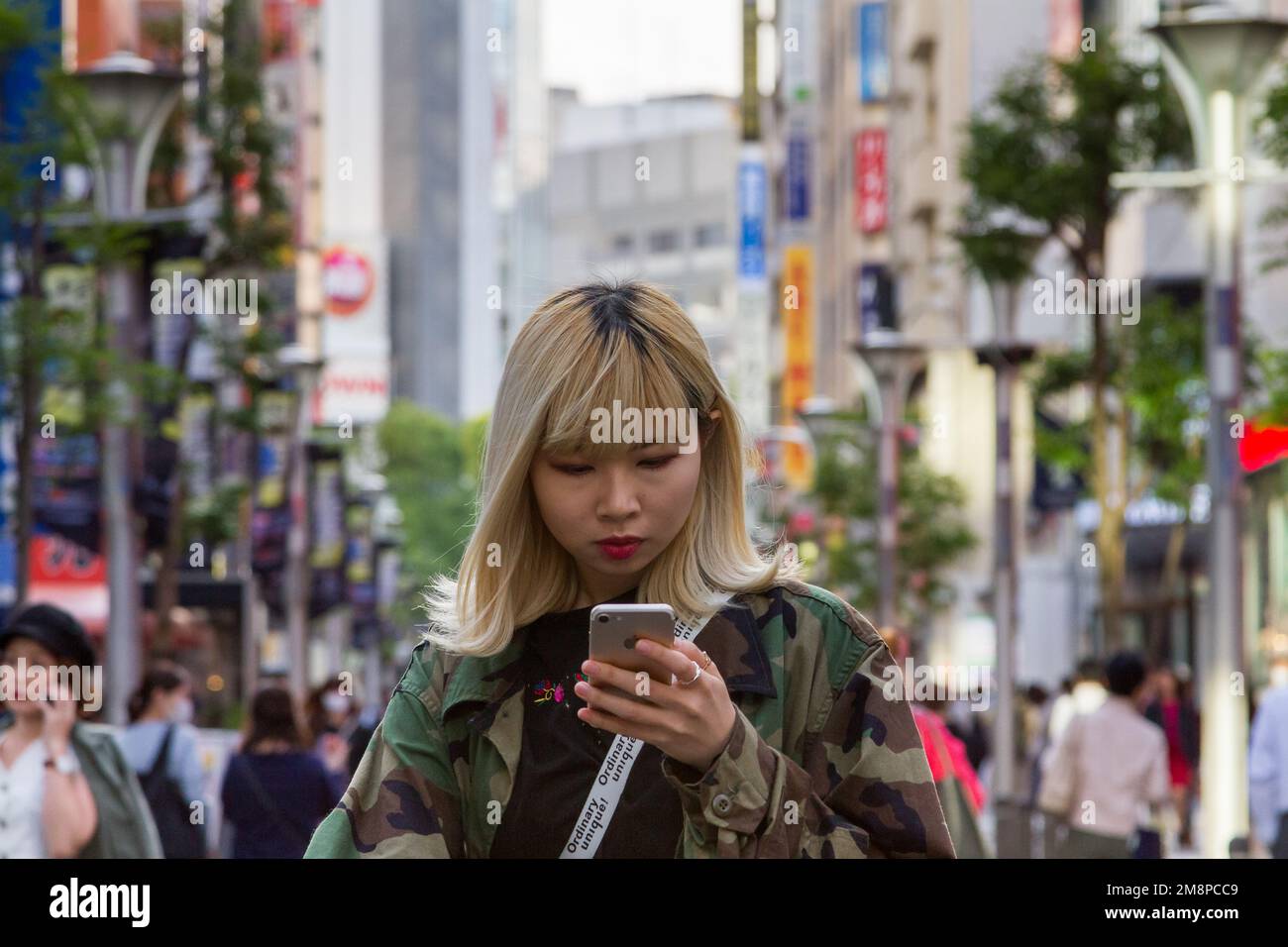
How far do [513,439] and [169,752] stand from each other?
6879 mm

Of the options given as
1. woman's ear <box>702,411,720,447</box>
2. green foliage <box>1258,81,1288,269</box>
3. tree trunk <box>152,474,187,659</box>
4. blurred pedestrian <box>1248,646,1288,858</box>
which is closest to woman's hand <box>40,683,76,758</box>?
woman's ear <box>702,411,720,447</box>

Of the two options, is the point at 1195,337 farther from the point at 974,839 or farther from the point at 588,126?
the point at 588,126

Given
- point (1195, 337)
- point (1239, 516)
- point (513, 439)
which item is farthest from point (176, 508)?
point (513, 439)

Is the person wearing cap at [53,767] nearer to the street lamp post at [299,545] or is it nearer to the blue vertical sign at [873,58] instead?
the street lamp post at [299,545]

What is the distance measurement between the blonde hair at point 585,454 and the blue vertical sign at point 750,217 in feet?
265

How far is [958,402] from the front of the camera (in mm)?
49656

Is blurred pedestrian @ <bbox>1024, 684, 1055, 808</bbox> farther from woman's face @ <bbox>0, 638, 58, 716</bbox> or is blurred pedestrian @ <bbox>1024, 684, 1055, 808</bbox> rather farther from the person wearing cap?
woman's face @ <bbox>0, 638, 58, 716</bbox>

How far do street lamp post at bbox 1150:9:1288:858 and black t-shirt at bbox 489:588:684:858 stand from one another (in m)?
9.23

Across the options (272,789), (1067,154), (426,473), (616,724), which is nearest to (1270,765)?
(272,789)

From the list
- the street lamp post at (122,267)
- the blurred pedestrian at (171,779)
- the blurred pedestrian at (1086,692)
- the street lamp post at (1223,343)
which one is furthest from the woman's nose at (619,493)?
the street lamp post at (122,267)

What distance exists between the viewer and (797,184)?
81750 mm

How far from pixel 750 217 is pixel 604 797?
3185 inches

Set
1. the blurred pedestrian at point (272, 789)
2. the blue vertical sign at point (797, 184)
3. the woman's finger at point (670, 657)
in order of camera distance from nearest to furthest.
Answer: the woman's finger at point (670, 657) < the blurred pedestrian at point (272, 789) < the blue vertical sign at point (797, 184)

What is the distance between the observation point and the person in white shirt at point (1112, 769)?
1155cm
